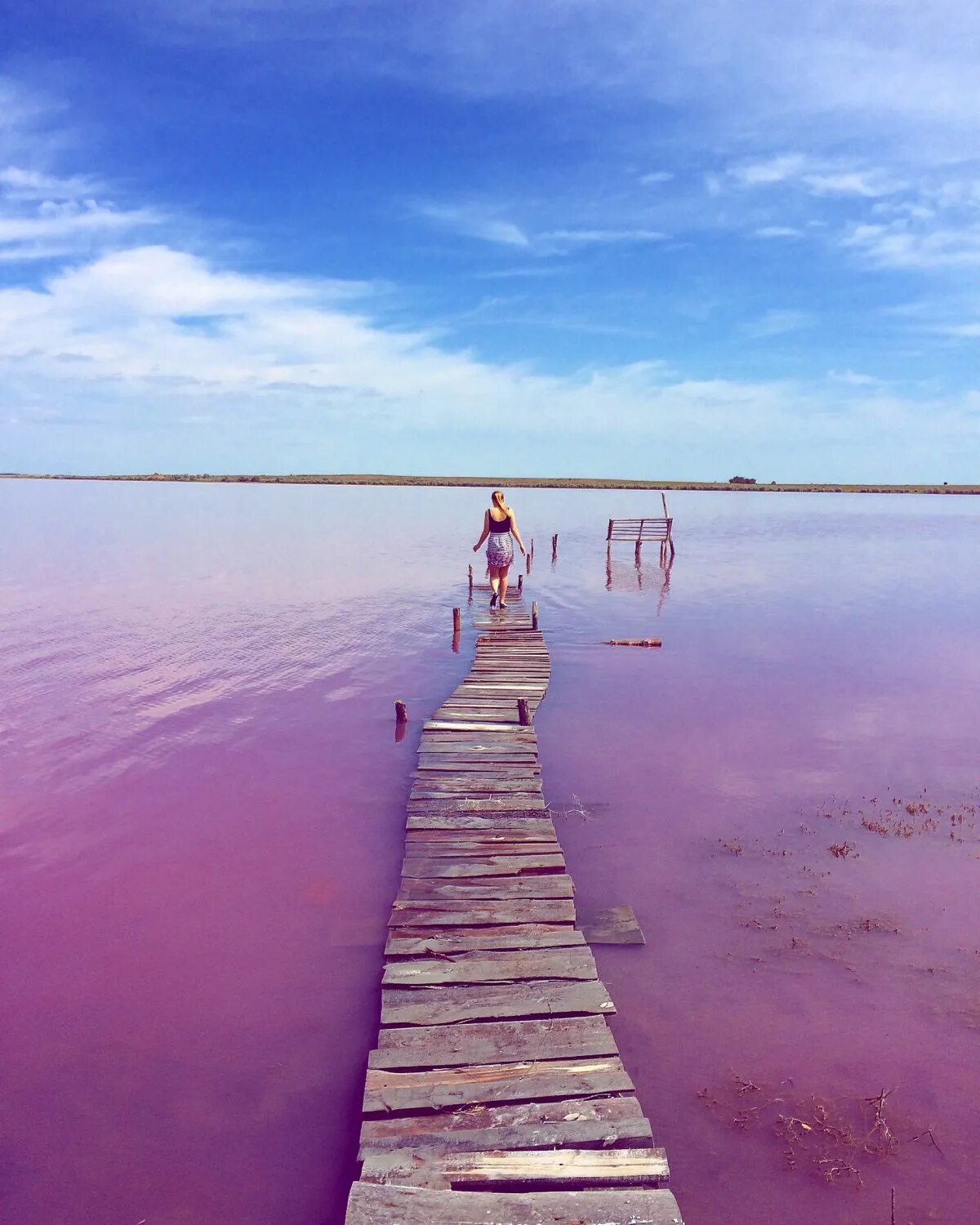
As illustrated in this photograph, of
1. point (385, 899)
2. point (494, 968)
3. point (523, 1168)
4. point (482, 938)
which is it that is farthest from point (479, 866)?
point (523, 1168)

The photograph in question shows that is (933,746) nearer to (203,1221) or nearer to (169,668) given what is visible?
(203,1221)

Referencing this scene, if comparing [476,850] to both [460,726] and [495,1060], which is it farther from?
[460,726]

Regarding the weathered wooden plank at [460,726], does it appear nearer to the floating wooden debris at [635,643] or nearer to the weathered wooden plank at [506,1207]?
the floating wooden debris at [635,643]

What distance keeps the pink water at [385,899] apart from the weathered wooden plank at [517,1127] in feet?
2.19

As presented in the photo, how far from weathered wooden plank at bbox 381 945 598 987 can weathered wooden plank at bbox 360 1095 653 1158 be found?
3.77ft

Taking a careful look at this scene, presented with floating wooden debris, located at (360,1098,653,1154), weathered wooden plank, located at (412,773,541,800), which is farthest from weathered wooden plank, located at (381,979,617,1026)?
weathered wooden plank, located at (412,773,541,800)

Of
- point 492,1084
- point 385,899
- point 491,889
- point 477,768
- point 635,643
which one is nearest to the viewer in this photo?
point 492,1084

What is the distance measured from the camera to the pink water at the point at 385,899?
4.61 metres

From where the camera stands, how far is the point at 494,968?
18.1 ft

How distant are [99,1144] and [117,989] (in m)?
1.48

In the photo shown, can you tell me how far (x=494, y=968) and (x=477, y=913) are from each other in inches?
30.6

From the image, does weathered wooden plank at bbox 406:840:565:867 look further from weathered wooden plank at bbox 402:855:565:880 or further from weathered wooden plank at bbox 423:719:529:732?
weathered wooden plank at bbox 423:719:529:732

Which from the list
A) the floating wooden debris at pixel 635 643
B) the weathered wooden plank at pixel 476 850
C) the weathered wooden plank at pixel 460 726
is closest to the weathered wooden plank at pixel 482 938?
the weathered wooden plank at pixel 476 850

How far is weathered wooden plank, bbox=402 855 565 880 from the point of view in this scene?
22.7 feet
